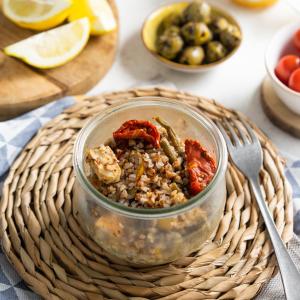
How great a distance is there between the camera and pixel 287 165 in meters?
1.53

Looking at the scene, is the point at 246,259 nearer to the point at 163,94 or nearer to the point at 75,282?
the point at 75,282

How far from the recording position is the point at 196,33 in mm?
1781

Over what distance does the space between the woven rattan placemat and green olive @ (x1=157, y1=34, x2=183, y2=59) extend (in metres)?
0.48

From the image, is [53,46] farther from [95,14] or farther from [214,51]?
[214,51]

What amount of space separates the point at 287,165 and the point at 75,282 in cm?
67

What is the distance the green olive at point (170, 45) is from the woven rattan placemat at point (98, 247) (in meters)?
0.48

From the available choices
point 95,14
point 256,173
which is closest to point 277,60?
point 256,173

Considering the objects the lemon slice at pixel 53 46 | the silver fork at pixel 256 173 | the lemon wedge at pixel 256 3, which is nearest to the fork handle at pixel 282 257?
the silver fork at pixel 256 173

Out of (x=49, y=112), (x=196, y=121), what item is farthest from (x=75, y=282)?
(x=49, y=112)

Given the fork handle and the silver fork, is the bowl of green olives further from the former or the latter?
the fork handle

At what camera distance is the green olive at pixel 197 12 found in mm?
1837

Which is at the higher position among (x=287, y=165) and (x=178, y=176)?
(x=178, y=176)

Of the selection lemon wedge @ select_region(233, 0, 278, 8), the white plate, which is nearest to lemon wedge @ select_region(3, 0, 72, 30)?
lemon wedge @ select_region(233, 0, 278, 8)

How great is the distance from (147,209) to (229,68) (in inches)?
35.9
